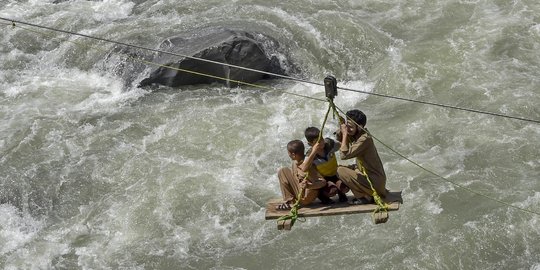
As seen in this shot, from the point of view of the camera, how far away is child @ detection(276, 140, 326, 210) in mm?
7258

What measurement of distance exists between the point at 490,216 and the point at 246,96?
4.80 metres

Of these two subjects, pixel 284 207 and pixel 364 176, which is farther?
pixel 284 207

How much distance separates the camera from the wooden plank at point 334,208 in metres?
7.22

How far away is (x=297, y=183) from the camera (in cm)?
744

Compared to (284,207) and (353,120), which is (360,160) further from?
(284,207)

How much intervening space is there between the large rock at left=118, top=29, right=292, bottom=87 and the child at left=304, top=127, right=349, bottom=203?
17.7ft

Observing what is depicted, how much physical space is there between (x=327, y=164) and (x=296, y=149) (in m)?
0.42

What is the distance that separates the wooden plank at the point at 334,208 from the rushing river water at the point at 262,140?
181 cm

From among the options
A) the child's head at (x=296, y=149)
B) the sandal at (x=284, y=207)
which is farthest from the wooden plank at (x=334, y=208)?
the child's head at (x=296, y=149)

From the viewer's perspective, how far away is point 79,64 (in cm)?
1393

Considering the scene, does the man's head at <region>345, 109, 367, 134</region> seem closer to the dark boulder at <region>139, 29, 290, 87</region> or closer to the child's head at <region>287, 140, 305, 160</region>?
the child's head at <region>287, 140, 305, 160</region>

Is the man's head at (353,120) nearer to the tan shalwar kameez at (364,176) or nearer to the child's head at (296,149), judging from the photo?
the tan shalwar kameez at (364,176)

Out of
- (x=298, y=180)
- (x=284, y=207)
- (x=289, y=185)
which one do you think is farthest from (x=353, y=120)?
(x=284, y=207)

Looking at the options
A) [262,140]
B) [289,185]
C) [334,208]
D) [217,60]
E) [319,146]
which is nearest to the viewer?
[319,146]
